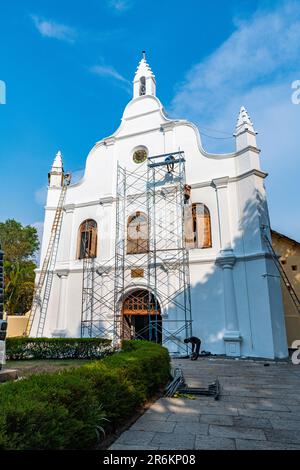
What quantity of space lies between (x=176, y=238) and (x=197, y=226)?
1128 mm

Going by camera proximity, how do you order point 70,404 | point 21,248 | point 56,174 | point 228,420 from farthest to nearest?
1. point 21,248
2. point 56,174
3. point 228,420
4. point 70,404

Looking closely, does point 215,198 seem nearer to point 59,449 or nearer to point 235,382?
point 235,382

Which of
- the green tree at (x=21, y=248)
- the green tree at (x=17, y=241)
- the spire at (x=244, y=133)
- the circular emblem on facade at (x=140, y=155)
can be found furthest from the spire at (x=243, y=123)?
the green tree at (x=17, y=241)

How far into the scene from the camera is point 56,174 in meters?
18.2

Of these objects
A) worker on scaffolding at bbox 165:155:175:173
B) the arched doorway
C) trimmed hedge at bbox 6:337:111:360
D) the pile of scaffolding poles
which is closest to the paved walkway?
the pile of scaffolding poles

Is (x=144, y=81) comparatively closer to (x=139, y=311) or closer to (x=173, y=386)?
(x=139, y=311)

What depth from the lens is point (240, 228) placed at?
13.2m

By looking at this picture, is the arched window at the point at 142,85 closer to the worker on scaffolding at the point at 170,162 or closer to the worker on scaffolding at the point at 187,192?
the worker on scaffolding at the point at 170,162

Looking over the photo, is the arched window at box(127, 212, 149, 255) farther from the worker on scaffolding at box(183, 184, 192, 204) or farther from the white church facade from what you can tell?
the worker on scaffolding at box(183, 184, 192, 204)

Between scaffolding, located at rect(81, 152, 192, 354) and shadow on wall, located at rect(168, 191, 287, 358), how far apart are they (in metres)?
0.64

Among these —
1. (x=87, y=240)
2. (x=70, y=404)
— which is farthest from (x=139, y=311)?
(x=70, y=404)

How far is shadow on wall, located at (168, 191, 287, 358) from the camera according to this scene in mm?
11586

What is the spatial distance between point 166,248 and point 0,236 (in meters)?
21.5
